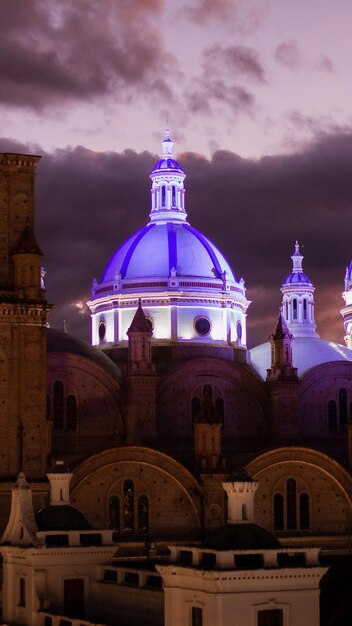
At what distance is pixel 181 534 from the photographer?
7062 cm

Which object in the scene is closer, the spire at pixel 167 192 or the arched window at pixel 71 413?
the arched window at pixel 71 413

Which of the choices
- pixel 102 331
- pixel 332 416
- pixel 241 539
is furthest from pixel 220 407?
pixel 241 539

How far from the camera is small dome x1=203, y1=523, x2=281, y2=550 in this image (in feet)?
128

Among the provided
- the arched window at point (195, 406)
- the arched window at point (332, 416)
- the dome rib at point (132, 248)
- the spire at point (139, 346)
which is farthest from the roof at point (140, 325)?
the arched window at point (332, 416)

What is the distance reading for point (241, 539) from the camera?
129ft

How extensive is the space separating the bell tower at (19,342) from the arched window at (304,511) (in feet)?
48.3

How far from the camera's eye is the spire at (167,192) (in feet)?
281

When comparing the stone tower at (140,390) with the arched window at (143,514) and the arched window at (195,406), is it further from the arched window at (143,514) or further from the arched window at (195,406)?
the arched window at (195,406)

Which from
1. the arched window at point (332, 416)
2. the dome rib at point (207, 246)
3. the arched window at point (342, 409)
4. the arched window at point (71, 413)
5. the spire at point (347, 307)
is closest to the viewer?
the arched window at point (71, 413)

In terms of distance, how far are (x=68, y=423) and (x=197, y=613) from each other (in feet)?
123

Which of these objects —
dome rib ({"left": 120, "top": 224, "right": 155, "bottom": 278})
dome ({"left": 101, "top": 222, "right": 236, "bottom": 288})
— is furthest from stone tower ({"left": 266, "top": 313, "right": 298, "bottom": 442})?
dome rib ({"left": 120, "top": 224, "right": 155, "bottom": 278})

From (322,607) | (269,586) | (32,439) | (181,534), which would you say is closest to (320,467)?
(181,534)

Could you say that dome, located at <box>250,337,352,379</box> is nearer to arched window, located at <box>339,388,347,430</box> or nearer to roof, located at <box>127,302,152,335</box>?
arched window, located at <box>339,388,347,430</box>

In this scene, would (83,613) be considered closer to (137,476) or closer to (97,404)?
(137,476)
